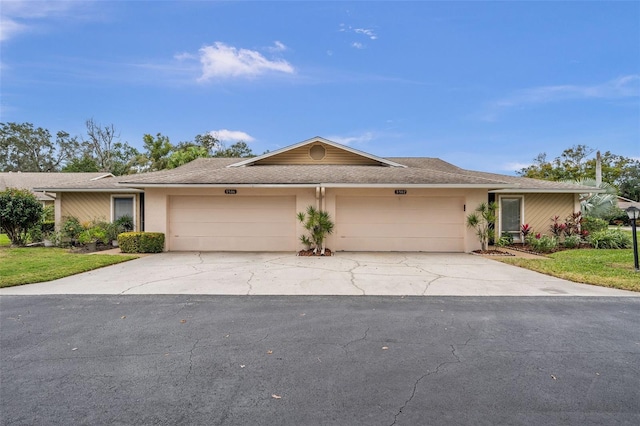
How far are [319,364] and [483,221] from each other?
10100 millimetres

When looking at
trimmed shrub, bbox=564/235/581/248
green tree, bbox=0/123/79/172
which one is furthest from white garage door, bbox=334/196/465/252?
green tree, bbox=0/123/79/172

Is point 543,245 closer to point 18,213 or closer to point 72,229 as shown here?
point 72,229

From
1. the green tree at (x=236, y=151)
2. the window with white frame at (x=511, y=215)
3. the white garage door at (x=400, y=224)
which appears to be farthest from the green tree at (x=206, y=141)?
the window with white frame at (x=511, y=215)

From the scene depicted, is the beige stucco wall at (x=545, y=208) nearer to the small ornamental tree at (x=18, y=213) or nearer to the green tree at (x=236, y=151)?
the small ornamental tree at (x=18, y=213)

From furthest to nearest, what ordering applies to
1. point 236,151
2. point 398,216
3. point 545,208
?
point 236,151 < point 545,208 < point 398,216

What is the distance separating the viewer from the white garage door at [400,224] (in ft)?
37.8

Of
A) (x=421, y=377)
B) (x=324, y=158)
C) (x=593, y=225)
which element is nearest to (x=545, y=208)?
(x=593, y=225)

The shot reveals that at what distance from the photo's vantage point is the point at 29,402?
2.46 m

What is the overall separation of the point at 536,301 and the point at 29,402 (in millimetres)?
6621

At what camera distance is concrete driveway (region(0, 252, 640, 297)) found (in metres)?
6.01

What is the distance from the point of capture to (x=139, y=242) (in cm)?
1094

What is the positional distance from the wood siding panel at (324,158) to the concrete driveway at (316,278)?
557 cm

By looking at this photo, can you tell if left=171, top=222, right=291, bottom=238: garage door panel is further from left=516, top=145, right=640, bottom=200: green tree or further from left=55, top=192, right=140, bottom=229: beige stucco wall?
left=516, top=145, right=640, bottom=200: green tree

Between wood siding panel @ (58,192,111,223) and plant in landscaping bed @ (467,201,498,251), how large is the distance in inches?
565
